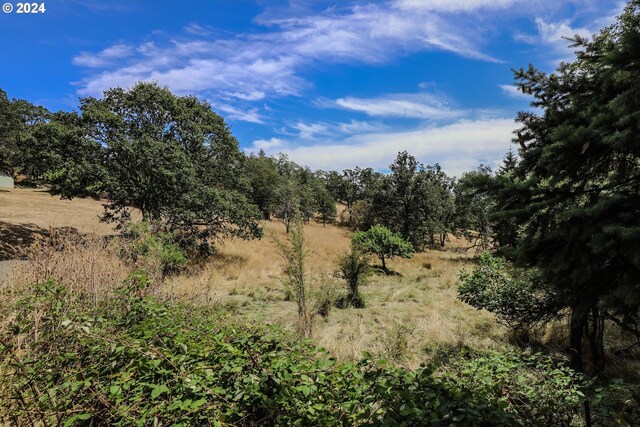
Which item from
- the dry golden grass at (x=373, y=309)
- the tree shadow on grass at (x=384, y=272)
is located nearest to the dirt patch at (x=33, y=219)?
the dry golden grass at (x=373, y=309)

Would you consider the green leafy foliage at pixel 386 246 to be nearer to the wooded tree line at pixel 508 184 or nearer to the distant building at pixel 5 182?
the wooded tree line at pixel 508 184

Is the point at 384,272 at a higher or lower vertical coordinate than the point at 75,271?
lower

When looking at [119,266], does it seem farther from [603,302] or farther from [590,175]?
[590,175]

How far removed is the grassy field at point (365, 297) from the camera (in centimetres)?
688

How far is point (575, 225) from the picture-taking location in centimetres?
361

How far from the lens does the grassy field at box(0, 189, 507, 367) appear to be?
6.88 meters

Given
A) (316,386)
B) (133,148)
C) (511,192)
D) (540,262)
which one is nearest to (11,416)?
(316,386)

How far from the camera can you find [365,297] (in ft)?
38.9

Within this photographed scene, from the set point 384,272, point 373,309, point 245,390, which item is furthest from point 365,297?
point 245,390

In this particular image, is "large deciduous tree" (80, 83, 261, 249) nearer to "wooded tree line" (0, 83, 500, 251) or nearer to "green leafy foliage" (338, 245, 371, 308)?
"wooded tree line" (0, 83, 500, 251)

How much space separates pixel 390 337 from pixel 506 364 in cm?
449

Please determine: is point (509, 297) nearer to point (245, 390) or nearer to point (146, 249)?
point (245, 390)

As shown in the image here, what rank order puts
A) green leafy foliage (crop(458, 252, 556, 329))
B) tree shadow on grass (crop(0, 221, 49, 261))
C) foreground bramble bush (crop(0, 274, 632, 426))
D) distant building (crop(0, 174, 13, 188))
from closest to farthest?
1. foreground bramble bush (crop(0, 274, 632, 426))
2. green leafy foliage (crop(458, 252, 556, 329))
3. tree shadow on grass (crop(0, 221, 49, 261))
4. distant building (crop(0, 174, 13, 188))

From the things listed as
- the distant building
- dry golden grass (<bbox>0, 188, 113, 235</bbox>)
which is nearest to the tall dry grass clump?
dry golden grass (<bbox>0, 188, 113, 235</bbox>)
